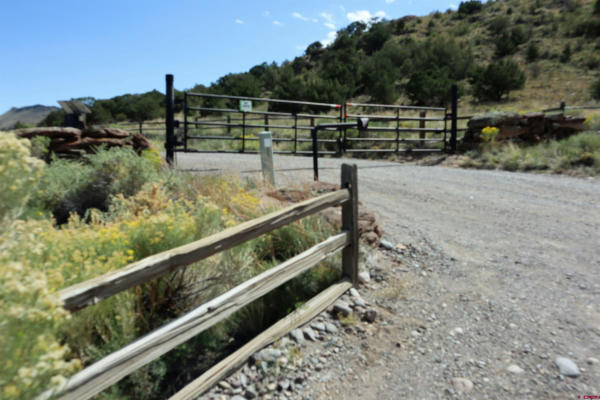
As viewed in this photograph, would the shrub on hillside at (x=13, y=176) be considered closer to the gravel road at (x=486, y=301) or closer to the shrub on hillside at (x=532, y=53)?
the gravel road at (x=486, y=301)

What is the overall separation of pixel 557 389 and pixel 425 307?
1.18 metres

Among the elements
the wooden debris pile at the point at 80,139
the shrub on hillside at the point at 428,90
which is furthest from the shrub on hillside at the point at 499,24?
the wooden debris pile at the point at 80,139

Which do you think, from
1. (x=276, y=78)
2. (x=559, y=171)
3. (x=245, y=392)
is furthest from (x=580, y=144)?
(x=276, y=78)

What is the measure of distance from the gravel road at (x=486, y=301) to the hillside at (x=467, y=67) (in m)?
20.7

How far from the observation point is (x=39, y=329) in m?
1.23

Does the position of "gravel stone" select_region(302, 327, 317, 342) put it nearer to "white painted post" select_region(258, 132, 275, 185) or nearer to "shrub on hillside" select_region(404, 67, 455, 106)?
"white painted post" select_region(258, 132, 275, 185)

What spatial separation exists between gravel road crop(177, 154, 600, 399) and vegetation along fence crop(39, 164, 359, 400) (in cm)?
50

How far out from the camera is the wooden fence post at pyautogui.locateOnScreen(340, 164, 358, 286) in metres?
3.82

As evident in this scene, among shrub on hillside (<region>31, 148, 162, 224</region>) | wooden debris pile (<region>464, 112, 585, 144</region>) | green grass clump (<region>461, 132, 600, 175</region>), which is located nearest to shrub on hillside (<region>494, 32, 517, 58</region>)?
wooden debris pile (<region>464, 112, 585, 144</region>)

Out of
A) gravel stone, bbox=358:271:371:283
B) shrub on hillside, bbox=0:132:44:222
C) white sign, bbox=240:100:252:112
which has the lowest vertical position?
gravel stone, bbox=358:271:371:283

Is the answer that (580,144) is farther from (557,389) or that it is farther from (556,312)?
(557,389)

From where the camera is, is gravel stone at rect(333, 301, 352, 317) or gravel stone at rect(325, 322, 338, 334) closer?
gravel stone at rect(325, 322, 338, 334)

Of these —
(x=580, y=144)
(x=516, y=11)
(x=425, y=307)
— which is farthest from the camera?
(x=516, y=11)

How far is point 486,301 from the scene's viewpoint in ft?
11.6
